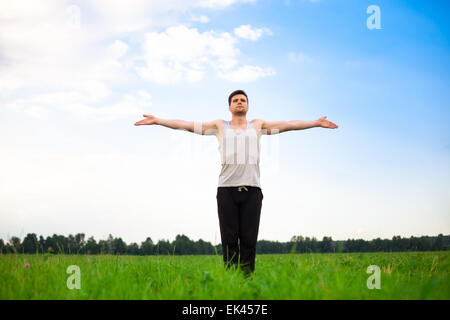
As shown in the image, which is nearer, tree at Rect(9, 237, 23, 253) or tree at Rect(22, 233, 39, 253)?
tree at Rect(22, 233, 39, 253)

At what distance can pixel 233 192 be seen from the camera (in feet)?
18.0

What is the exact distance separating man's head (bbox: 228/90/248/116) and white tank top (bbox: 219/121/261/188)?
32 centimetres

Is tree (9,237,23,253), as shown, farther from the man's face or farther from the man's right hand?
the man's face

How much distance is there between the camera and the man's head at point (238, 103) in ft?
18.9

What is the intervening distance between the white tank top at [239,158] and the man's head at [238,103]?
322 mm

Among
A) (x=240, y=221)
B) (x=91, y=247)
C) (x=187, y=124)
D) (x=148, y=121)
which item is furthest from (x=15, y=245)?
(x=240, y=221)

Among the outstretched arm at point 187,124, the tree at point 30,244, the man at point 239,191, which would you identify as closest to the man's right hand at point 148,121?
the outstretched arm at point 187,124

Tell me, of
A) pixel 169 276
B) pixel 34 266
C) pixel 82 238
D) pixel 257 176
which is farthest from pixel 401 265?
pixel 34 266

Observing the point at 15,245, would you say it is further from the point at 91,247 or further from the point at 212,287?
the point at 212,287

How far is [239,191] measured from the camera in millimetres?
5473

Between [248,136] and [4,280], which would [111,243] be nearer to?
[4,280]

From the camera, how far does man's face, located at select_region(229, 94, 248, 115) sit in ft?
18.9

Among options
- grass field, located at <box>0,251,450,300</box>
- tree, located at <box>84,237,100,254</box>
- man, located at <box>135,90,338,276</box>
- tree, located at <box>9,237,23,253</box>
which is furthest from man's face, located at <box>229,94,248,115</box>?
tree, located at <box>9,237,23,253</box>
